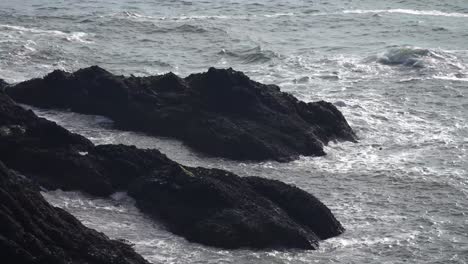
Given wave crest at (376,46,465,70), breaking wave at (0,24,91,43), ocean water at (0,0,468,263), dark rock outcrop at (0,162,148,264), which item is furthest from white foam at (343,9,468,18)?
dark rock outcrop at (0,162,148,264)

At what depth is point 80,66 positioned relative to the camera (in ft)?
131

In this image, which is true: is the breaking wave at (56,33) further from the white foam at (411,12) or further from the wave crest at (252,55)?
the white foam at (411,12)

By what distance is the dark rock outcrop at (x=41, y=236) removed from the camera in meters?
15.9

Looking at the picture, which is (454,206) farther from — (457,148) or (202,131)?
(202,131)

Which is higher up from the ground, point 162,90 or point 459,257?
point 162,90

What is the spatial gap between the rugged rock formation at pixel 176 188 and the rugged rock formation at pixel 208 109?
499 centimetres

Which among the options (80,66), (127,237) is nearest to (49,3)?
(80,66)

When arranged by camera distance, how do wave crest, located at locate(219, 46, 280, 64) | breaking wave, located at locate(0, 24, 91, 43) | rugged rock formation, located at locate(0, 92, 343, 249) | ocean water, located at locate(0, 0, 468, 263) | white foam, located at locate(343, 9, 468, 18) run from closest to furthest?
rugged rock formation, located at locate(0, 92, 343, 249) < ocean water, located at locate(0, 0, 468, 263) < wave crest, located at locate(219, 46, 280, 64) < breaking wave, located at locate(0, 24, 91, 43) < white foam, located at locate(343, 9, 468, 18)

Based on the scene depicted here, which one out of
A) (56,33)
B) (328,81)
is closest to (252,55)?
(328,81)

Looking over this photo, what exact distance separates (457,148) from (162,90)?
36.8ft

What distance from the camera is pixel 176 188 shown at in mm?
22734

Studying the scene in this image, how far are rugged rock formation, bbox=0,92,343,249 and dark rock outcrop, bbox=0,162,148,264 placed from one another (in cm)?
388

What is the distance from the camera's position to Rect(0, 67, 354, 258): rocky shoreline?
850 inches

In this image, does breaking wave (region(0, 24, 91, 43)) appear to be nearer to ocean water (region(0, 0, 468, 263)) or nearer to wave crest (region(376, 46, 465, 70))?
ocean water (region(0, 0, 468, 263))
